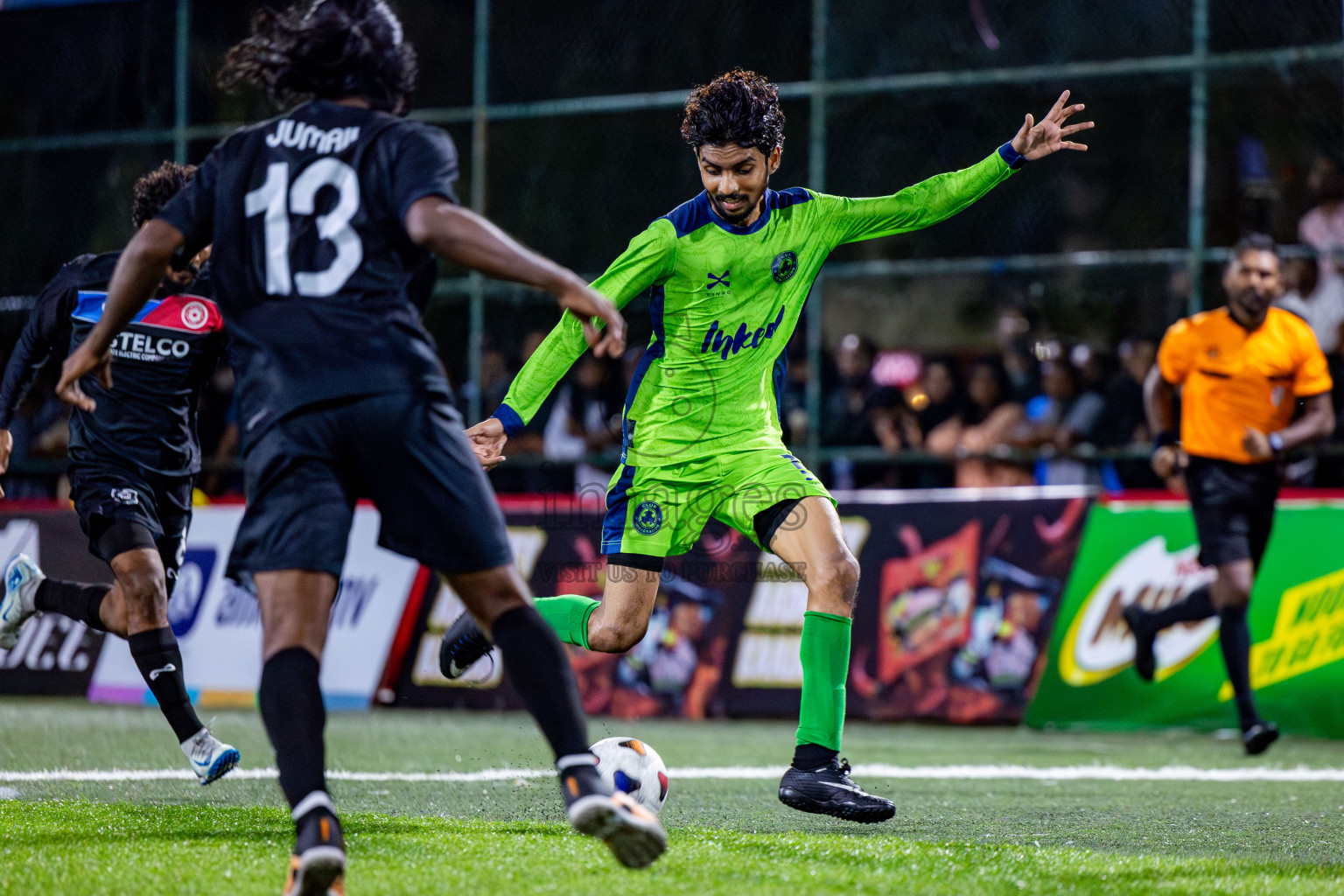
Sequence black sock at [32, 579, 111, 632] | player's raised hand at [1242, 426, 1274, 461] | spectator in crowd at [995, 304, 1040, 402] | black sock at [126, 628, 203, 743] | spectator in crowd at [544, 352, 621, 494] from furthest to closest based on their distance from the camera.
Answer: spectator in crowd at [544, 352, 621, 494] < spectator in crowd at [995, 304, 1040, 402] < player's raised hand at [1242, 426, 1274, 461] < black sock at [32, 579, 111, 632] < black sock at [126, 628, 203, 743]

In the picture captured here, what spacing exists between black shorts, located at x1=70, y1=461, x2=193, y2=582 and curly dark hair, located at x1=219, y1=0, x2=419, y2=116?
2.68 meters

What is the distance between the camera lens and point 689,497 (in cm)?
585

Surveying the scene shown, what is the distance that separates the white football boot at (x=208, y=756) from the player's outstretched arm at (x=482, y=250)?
9.12 feet

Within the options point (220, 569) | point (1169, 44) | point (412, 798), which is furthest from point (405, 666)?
point (1169, 44)

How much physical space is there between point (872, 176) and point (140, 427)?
27.6 feet

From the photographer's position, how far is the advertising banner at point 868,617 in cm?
1007

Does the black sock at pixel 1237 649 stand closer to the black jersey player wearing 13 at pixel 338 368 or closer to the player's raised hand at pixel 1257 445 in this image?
the player's raised hand at pixel 1257 445

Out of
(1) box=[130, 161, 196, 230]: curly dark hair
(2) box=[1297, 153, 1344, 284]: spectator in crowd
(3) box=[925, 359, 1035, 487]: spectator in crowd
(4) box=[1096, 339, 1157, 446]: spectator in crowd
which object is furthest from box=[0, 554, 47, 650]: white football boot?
(2) box=[1297, 153, 1344, 284]: spectator in crowd

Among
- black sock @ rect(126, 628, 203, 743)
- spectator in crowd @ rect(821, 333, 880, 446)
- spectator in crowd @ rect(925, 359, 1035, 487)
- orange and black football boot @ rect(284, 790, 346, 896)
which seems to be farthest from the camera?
spectator in crowd @ rect(821, 333, 880, 446)

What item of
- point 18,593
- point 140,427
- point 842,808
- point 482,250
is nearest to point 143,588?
point 140,427

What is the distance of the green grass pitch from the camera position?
4.06 meters

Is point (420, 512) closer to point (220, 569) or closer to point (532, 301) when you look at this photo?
point (220, 569)

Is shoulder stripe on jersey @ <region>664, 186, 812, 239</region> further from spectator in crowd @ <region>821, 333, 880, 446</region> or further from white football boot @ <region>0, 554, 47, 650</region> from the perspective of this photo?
spectator in crowd @ <region>821, 333, 880, 446</region>

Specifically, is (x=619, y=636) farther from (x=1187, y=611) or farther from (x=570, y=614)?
(x=1187, y=611)
